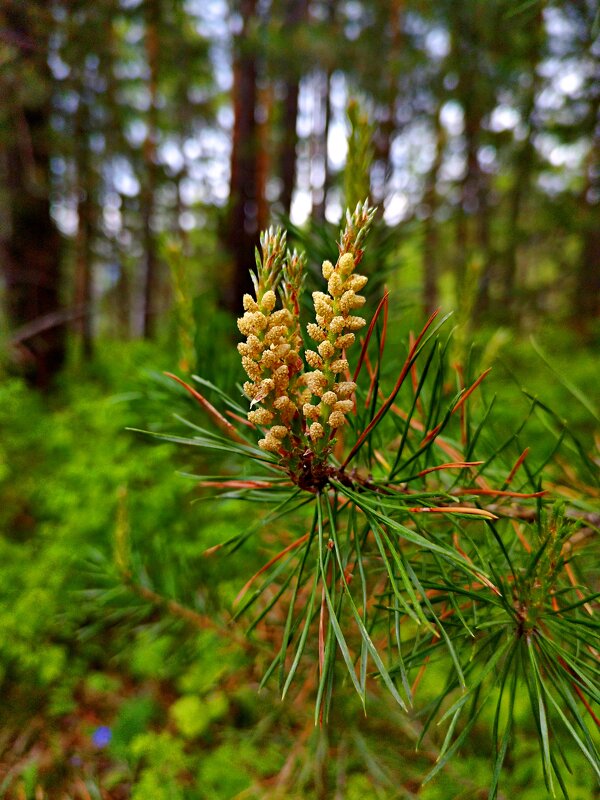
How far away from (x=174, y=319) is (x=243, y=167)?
17.7 ft

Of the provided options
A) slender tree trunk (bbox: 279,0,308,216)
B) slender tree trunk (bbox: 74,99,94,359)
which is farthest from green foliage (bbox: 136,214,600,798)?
slender tree trunk (bbox: 279,0,308,216)

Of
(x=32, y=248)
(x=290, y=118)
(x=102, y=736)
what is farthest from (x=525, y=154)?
(x=102, y=736)

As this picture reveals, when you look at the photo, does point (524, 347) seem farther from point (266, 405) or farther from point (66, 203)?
point (266, 405)

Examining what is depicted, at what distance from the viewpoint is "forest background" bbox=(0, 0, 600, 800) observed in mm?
1158

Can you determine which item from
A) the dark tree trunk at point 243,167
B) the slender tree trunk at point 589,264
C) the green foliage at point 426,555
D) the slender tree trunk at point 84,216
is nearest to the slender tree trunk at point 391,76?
the dark tree trunk at point 243,167

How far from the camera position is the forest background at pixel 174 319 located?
3.80ft

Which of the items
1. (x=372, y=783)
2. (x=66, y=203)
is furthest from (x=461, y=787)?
(x=66, y=203)

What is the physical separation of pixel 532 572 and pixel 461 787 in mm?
1312

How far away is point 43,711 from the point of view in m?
2.04

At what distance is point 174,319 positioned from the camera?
973 millimetres

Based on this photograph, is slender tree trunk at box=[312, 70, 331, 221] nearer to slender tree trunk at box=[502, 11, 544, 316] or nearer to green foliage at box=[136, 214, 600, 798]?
slender tree trunk at box=[502, 11, 544, 316]

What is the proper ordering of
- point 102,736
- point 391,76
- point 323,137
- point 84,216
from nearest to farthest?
point 102,736, point 84,216, point 391,76, point 323,137

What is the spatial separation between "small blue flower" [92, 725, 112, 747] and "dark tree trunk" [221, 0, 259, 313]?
4.16 m

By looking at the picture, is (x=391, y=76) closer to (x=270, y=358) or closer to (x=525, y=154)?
(x=525, y=154)
